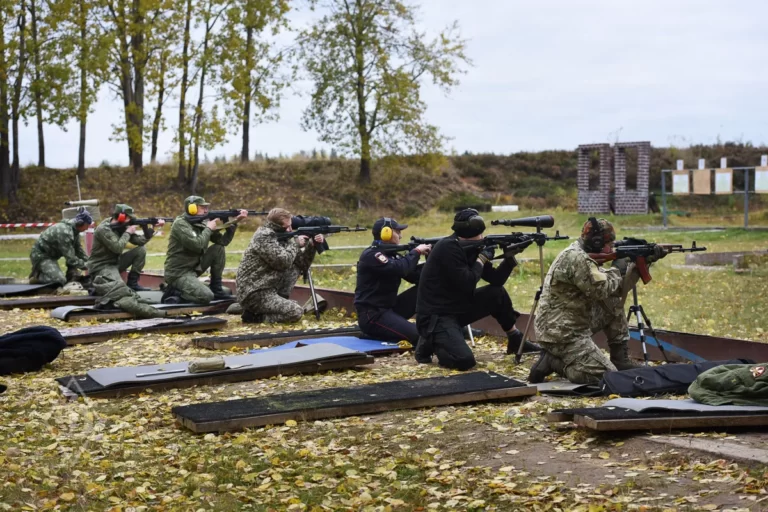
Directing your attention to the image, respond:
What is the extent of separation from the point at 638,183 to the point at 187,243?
25.0 metres

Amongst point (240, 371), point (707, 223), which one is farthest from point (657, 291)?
point (707, 223)

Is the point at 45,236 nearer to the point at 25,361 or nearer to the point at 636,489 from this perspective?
the point at 25,361

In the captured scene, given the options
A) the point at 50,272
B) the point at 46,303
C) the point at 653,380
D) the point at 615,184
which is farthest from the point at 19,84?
the point at 653,380

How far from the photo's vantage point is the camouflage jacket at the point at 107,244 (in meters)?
15.0

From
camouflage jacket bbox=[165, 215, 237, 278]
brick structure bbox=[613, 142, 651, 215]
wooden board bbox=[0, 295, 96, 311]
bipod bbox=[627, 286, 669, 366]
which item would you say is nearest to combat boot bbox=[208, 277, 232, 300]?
camouflage jacket bbox=[165, 215, 237, 278]

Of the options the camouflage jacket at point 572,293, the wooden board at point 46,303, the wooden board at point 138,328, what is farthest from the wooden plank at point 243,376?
the wooden board at point 46,303

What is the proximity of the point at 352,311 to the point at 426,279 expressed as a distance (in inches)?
167

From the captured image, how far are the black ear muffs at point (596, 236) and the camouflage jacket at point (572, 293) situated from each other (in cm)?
12

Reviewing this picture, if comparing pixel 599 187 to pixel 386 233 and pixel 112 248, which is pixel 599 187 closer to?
pixel 112 248

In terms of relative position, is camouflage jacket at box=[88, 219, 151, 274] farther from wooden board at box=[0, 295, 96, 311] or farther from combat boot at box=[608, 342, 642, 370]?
combat boot at box=[608, 342, 642, 370]

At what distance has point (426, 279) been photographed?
948 centimetres

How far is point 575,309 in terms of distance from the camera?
27.1 feet

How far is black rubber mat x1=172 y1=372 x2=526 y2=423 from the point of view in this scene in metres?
7.18

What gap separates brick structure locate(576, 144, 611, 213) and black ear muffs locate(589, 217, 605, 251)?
28.5 metres
